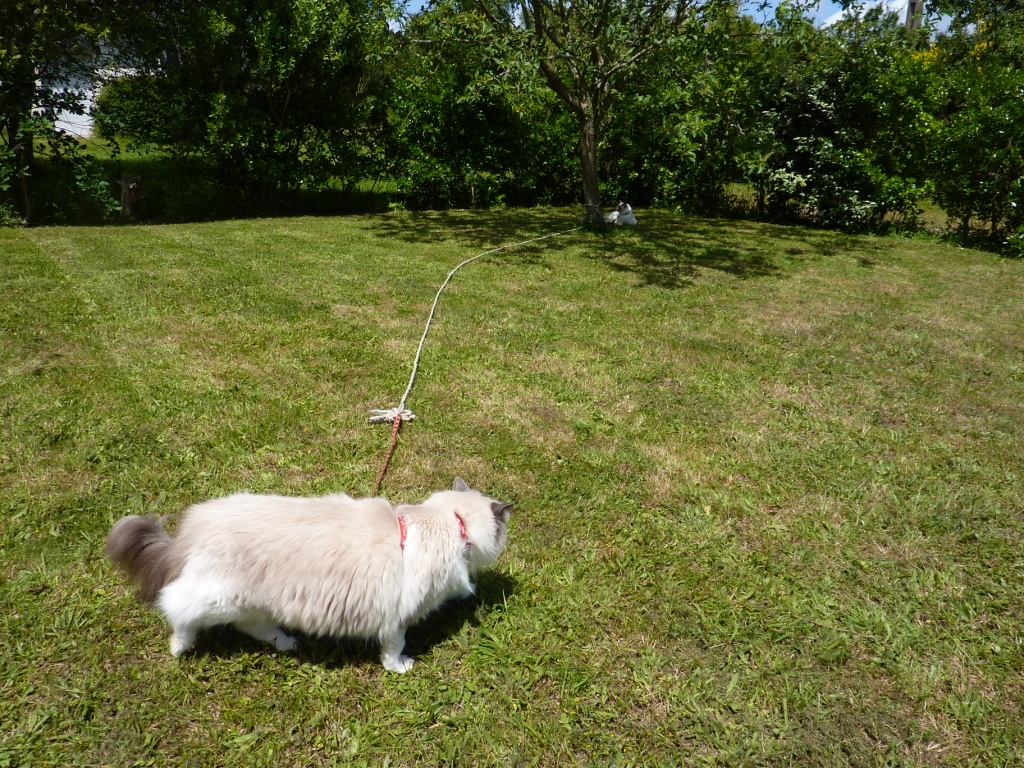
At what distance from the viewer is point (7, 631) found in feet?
7.75

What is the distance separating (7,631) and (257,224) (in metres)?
9.41

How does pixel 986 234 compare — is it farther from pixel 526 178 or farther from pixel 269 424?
pixel 269 424

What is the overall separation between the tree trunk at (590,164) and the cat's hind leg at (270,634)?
10.2 metres

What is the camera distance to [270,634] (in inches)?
93.0

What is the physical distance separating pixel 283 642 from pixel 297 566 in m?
0.51

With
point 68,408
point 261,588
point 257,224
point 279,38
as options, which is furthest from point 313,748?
point 279,38

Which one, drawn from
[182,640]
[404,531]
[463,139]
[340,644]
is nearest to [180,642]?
[182,640]

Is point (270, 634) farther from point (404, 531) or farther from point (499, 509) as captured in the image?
point (499, 509)

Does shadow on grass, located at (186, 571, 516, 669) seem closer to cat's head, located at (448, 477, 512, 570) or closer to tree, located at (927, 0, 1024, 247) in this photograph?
cat's head, located at (448, 477, 512, 570)

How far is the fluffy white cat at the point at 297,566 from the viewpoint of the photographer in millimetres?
2078

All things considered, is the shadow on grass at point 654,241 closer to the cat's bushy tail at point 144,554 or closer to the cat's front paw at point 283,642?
the cat's front paw at point 283,642

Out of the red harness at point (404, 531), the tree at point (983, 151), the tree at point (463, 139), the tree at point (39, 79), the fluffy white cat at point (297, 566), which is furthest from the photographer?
the tree at point (463, 139)

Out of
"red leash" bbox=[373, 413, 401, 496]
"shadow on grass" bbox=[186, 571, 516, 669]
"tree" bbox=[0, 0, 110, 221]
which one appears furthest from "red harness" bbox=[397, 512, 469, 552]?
"tree" bbox=[0, 0, 110, 221]

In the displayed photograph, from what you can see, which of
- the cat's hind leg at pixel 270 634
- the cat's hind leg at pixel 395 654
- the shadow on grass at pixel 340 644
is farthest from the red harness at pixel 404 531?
the cat's hind leg at pixel 270 634
